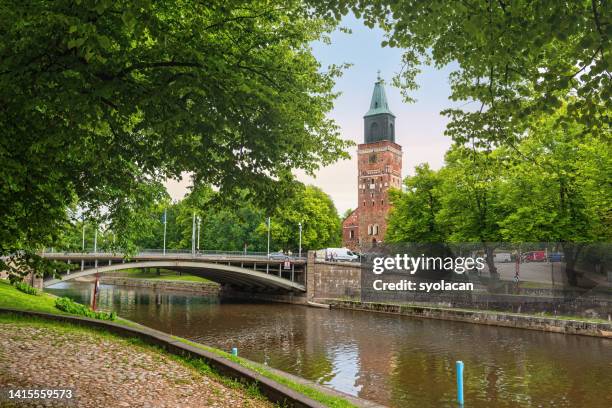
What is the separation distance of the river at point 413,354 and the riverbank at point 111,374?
842 cm

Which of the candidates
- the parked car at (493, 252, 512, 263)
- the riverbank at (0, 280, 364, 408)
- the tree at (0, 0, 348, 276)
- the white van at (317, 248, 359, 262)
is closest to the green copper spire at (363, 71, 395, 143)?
the white van at (317, 248, 359, 262)

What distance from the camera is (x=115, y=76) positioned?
6723mm

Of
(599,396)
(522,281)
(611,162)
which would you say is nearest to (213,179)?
(599,396)

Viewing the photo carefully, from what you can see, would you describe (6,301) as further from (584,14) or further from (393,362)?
(584,14)

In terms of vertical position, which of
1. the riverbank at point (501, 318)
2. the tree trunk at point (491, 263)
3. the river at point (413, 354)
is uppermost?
the tree trunk at point (491, 263)

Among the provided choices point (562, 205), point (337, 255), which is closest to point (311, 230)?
point (337, 255)

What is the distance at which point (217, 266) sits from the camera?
41250 mm

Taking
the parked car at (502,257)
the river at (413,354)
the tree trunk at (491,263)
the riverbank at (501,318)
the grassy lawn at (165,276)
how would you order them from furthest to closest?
the grassy lawn at (165,276) < the tree trunk at (491,263) < the parked car at (502,257) < the riverbank at (501,318) < the river at (413,354)

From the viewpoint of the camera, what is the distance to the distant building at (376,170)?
7981 cm

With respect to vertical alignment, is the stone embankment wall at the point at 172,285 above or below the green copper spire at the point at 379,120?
below

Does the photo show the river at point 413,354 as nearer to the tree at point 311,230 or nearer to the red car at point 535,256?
the red car at point 535,256

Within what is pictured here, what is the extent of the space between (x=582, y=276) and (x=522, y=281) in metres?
3.51

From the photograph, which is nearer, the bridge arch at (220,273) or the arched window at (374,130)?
the bridge arch at (220,273)

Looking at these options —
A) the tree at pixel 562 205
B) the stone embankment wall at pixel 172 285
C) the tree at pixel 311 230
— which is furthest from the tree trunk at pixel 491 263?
the stone embankment wall at pixel 172 285
